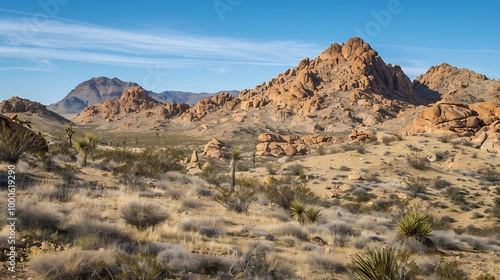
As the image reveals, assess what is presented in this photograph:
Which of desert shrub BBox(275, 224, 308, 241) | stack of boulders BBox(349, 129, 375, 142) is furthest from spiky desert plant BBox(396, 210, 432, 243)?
stack of boulders BBox(349, 129, 375, 142)

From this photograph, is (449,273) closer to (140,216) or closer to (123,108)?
(140,216)

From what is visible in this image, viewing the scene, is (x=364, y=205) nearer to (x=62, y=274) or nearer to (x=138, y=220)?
(x=138, y=220)

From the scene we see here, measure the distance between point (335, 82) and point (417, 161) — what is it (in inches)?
3463

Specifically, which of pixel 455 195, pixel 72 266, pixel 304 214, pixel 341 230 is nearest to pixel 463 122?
pixel 455 195

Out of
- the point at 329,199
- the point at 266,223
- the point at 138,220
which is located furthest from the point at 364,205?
the point at 138,220

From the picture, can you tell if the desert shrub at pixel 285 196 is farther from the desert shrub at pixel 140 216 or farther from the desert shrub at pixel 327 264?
the desert shrub at pixel 140 216

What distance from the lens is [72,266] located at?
5.21 m

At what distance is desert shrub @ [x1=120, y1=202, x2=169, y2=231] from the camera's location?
8430mm

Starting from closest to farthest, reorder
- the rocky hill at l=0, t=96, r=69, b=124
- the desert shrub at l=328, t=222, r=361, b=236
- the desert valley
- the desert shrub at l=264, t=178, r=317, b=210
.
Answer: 1. the desert valley
2. the desert shrub at l=328, t=222, r=361, b=236
3. the desert shrub at l=264, t=178, r=317, b=210
4. the rocky hill at l=0, t=96, r=69, b=124

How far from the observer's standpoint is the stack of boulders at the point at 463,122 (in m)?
39.3

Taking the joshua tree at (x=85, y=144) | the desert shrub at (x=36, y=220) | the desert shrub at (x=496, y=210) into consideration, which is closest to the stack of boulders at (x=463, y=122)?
the desert shrub at (x=496, y=210)

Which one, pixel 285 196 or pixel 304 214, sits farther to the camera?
pixel 285 196

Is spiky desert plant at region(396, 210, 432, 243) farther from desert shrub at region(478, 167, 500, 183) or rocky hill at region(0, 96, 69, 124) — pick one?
rocky hill at region(0, 96, 69, 124)

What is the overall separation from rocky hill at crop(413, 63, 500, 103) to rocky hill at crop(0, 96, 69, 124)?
142603 millimetres
